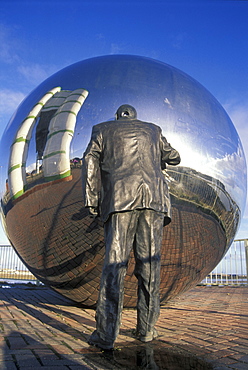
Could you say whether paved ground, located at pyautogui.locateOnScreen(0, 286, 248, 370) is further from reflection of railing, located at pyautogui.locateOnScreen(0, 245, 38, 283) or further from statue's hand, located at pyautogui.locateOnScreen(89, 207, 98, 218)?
reflection of railing, located at pyautogui.locateOnScreen(0, 245, 38, 283)

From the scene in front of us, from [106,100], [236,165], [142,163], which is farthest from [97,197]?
[236,165]

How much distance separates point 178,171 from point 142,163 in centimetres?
90

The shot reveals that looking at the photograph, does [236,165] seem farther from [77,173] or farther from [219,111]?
[77,173]

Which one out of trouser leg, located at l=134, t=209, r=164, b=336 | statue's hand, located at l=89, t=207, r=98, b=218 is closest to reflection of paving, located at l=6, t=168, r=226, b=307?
statue's hand, located at l=89, t=207, r=98, b=218

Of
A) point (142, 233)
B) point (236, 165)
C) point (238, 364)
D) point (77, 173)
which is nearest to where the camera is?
point (238, 364)

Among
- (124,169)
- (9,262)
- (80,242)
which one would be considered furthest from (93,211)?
(9,262)

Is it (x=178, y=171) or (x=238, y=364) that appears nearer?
(x=238, y=364)

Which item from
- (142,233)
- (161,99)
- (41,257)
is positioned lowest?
(41,257)

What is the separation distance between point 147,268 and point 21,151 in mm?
2224

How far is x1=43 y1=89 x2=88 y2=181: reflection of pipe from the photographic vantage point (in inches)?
144

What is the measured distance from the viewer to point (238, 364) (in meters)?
2.29

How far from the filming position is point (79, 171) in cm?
358

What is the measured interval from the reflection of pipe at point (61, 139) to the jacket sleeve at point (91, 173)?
29.9 inches

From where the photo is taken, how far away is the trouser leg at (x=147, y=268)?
2865 millimetres
